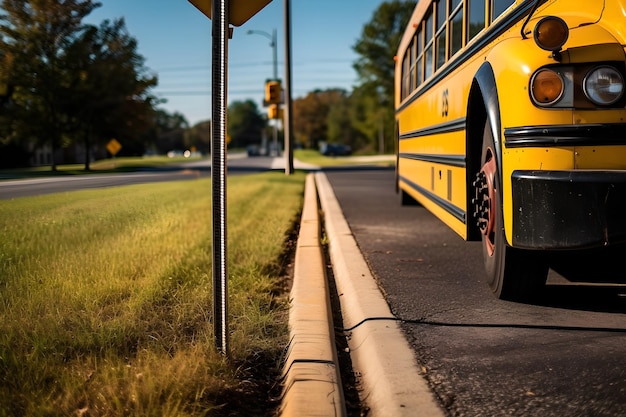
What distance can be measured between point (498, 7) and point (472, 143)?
94 cm

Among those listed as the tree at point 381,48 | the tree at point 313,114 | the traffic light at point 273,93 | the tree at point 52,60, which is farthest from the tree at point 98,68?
the tree at point 313,114

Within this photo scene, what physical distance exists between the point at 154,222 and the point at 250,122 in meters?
111

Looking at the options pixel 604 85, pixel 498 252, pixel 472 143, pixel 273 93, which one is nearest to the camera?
pixel 604 85

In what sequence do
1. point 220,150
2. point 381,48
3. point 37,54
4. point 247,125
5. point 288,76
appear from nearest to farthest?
point 220,150
point 37,54
point 288,76
point 381,48
point 247,125

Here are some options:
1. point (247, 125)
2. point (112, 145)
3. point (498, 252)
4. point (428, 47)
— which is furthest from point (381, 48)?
point (247, 125)

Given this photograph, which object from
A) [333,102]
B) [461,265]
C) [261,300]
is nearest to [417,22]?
[461,265]

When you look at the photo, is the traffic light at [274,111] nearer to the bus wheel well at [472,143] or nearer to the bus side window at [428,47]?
the bus side window at [428,47]

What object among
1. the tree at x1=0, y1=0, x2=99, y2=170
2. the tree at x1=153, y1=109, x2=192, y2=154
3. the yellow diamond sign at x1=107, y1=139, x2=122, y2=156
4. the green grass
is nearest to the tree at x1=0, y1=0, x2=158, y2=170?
the tree at x1=0, y1=0, x2=99, y2=170

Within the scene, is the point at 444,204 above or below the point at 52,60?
below

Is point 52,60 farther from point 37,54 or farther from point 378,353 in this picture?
point 378,353

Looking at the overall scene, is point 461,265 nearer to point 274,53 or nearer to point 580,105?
point 580,105

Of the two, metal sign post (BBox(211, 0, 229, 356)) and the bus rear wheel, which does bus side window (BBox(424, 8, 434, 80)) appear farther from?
metal sign post (BBox(211, 0, 229, 356))

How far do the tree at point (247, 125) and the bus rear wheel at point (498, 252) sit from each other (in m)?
90.1

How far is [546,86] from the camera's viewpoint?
133 inches
